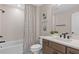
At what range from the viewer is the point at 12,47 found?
3090mm

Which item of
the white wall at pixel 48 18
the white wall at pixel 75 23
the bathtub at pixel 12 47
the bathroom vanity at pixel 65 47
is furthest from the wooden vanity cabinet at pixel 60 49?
the bathtub at pixel 12 47

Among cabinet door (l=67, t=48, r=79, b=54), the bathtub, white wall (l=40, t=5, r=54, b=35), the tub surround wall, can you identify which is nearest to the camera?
cabinet door (l=67, t=48, r=79, b=54)

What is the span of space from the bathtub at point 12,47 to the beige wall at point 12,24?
130 millimetres

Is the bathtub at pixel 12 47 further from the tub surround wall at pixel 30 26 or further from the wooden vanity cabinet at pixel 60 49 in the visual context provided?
the wooden vanity cabinet at pixel 60 49

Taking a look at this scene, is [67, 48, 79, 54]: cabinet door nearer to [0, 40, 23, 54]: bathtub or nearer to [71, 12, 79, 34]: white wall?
[71, 12, 79, 34]: white wall

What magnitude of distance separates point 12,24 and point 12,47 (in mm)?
726

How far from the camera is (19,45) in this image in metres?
3.18

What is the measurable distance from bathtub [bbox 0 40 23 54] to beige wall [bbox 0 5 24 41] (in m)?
0.13

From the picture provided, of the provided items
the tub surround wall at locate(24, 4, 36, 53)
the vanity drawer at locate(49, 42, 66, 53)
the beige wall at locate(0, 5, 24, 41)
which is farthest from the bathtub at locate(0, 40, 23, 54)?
the vanity drawer at locate(49, 42, 66, 53)

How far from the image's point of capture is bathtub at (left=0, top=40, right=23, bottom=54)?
2969 mm

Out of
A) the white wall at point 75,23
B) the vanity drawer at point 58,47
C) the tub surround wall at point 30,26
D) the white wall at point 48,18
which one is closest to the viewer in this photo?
the vanity drawer at point 58,47

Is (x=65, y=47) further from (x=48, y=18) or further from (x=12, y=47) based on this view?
(x=12, y=47)

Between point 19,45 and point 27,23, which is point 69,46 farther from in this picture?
point 19,45

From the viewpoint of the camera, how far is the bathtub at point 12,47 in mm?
2969
